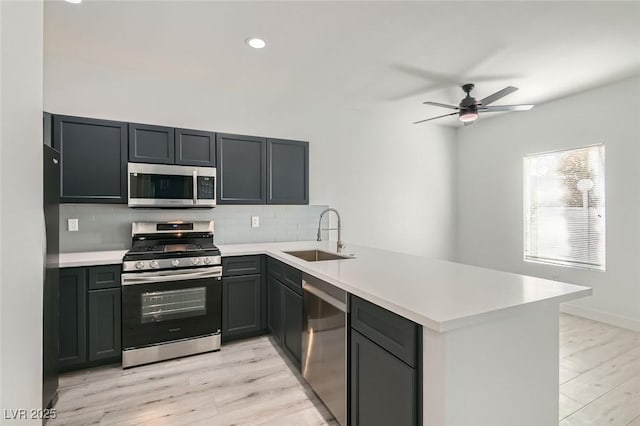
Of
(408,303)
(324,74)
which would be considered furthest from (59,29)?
(408,303)

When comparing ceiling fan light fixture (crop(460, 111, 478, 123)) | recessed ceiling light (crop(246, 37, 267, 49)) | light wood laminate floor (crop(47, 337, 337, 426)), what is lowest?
light wood laminate floor (crop(47, 337, 337, 426))

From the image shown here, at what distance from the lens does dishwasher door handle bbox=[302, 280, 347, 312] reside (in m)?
1.68

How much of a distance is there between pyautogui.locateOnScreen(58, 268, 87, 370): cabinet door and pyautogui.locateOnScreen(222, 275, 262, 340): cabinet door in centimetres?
107

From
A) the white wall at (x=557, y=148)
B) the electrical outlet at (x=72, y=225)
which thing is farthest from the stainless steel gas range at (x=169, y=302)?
the white wall at (x=557, y=148)

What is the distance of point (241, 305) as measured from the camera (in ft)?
9.55

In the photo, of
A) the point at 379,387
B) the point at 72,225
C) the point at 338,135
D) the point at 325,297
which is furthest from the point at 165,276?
the point at 338,135

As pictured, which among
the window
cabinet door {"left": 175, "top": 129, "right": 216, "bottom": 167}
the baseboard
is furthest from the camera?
the window

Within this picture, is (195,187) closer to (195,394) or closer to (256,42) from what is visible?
(256,42)

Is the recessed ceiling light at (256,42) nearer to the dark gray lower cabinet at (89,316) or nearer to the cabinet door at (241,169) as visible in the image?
the cabinet door at (241,169)

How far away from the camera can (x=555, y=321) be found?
1465mm

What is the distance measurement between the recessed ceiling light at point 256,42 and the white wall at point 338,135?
1.02 m

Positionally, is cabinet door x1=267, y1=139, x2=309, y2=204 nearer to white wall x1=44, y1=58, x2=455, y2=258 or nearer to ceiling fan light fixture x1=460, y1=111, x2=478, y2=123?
white wall x1=44, y1=58, x2=455, y2=258

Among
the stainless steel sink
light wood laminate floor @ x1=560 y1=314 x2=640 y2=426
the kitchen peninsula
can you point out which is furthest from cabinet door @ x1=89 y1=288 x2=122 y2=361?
light wood laminate floor @ x1=560 y1=314 x2=640 y2=426

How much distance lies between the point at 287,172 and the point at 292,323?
1746 mm
